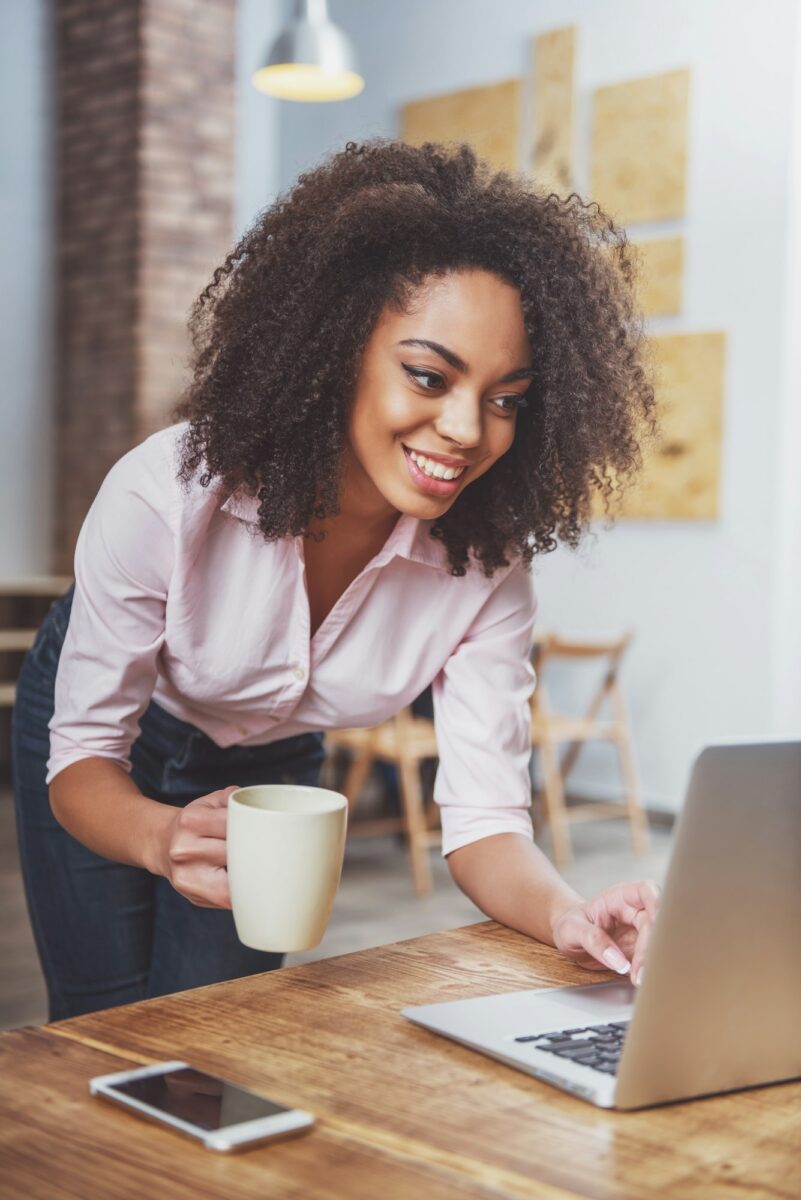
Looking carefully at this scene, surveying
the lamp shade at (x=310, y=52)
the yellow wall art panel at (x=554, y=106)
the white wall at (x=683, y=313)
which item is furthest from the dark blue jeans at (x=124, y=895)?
the yellow wall art panel at (x=554, y=106)

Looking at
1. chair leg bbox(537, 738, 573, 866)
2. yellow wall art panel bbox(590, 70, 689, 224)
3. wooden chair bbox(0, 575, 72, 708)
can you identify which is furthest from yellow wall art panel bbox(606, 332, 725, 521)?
wooden chair bbox(0, 575, 72, 708)

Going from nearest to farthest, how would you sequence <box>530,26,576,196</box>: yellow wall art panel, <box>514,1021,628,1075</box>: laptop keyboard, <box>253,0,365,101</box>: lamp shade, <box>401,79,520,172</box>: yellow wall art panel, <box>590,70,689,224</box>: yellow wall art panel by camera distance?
1. <box>514,1021,628,1075</box>: laptop keyboard
2. <box>253,0,365,101</box>: lamp shade
3. <box>590,70,689,224</box>: yellow wall art panel
4. <box>530,26,576,196</box>: yellow wall art panel
5. <box>401,79,520,172</box>: yellow wall art panel

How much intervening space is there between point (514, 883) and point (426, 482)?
1.23ft

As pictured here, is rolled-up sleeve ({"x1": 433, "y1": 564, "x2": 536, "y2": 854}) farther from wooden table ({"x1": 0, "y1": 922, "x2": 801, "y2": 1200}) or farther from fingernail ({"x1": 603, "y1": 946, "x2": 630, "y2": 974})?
wooden table ({"x1": 0, "y1": 922, "x2": 801, "y2": 1200})

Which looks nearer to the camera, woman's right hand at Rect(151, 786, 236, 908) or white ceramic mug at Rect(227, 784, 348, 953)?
white ceramic mug at Rect(227, 784, 348, 953)

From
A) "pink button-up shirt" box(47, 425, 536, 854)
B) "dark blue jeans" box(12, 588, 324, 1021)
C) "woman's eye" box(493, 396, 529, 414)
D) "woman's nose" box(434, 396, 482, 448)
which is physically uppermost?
"woman's eye" box(493, 396, 529, 414)

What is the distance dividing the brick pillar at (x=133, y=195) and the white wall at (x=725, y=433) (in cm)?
143

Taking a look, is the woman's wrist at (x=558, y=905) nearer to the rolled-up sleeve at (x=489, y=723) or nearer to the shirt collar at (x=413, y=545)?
the rolled-up sleeve at (x=489, y=723)

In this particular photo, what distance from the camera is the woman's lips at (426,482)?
49.7 inches

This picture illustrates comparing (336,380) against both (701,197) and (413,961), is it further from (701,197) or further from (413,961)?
(701,197)

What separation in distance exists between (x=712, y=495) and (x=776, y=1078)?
4.31 m

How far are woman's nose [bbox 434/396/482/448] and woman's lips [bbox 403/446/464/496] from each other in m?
0.05

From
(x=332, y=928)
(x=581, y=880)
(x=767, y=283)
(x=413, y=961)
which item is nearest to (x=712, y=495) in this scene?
(x=767, y=283)

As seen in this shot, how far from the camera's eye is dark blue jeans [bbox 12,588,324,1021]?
60.9 inches
